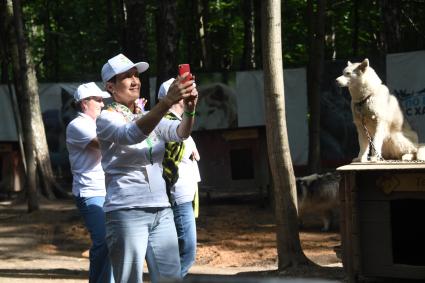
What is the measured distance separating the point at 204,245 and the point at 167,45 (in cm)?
457

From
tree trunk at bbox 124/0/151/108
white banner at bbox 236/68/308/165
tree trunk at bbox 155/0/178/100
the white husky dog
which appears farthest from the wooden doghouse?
white banner at bbox 236/68/308/165

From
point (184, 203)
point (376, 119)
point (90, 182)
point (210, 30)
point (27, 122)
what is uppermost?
point (210, 30)

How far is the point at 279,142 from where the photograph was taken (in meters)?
8.80

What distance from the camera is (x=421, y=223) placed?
6.79 meters

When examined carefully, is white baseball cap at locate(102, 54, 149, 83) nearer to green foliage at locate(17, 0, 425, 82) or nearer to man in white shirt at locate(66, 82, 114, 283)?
man in white shirt at locate(66, 82, 114, 283)

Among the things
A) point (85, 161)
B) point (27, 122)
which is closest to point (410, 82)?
point (27, 122)

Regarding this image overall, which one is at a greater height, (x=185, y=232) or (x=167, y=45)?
(x=167, y=45)

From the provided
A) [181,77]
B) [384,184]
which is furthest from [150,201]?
[384,184]

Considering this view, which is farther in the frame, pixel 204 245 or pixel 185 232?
pixel 204 245

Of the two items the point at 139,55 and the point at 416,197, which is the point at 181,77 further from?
the point at 139,55

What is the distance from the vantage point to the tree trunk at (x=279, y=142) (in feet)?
28.7

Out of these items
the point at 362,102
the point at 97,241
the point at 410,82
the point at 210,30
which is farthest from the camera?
the point at 210,30

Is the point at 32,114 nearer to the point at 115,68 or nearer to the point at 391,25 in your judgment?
the point at 391,25

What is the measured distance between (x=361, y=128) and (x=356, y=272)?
1.31 meters
